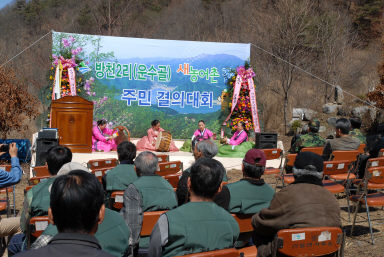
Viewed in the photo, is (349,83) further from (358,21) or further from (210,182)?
(210,182)

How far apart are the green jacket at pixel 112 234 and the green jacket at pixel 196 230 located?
0.29 meters

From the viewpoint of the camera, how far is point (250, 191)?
10.2 feet

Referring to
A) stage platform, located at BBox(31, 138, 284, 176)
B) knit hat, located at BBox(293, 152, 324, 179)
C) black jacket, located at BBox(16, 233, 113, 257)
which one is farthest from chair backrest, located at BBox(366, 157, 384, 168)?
stage platform, located at BBox(31, 138, 284, 176)

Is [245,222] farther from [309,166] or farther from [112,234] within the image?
[112,234]

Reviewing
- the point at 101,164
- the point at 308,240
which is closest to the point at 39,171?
the point at 101,164

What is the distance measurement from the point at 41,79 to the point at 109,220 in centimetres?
2333

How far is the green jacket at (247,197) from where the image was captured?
302 centimetres

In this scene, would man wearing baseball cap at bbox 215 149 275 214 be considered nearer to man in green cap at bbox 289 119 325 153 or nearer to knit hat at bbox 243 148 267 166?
knit hat at bbox 243 148 267 166

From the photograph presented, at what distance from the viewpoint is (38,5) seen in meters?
35.9

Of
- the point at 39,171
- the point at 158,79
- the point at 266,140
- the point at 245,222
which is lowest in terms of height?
the point at 245,222

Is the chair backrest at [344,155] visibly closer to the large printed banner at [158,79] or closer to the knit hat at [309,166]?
the knit hat at [309,166]

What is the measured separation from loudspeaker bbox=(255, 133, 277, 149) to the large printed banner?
2.42 meters

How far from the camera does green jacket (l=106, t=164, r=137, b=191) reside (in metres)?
3.96

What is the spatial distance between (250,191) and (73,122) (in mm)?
7155
